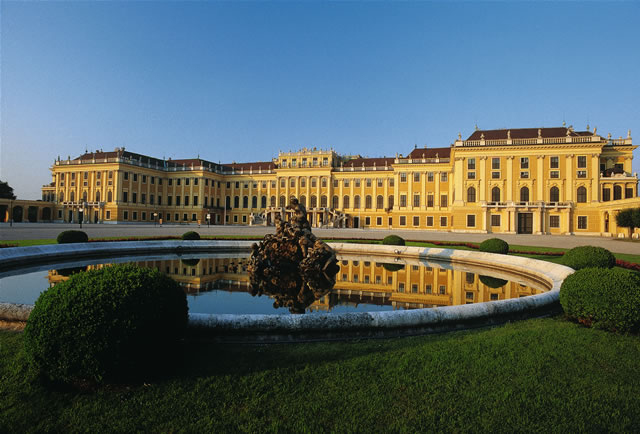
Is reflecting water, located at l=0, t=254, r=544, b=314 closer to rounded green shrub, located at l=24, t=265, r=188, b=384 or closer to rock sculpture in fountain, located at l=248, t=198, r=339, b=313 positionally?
rock sculpture in fountain, located at l=248, t=198, r=339, b=313

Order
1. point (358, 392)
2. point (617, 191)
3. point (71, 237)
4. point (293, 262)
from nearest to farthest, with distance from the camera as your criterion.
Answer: point (358, 392), point (293, 262), point (71, 237), point (617, 191)

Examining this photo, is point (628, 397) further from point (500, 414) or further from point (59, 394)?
point (59, 394)

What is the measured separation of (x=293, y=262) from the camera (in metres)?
10.7

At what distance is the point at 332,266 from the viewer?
1036 cm

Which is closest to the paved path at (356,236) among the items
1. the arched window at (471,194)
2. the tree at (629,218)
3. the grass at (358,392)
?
the tree at (629,218)

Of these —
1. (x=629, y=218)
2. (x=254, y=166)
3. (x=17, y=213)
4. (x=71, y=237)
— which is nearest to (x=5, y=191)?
(x=17, y=213)

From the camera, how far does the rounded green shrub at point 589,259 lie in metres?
8.96

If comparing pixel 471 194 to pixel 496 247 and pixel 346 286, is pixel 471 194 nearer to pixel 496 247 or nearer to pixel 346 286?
pixel 496 247

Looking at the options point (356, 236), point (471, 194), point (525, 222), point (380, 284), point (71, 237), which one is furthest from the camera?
point (471, 194)

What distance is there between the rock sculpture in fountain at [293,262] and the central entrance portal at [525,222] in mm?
38886

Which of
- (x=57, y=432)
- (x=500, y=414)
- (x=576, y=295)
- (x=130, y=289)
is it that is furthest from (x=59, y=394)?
(x=576, y=295)

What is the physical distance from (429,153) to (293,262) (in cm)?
5022

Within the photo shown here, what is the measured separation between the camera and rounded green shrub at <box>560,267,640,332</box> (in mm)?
4770

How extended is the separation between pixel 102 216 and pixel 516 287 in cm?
6284
